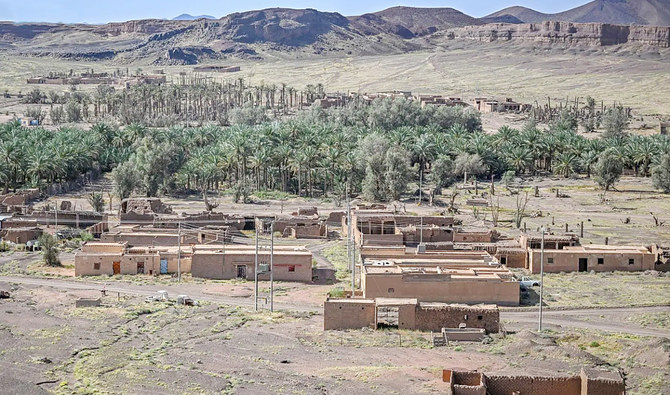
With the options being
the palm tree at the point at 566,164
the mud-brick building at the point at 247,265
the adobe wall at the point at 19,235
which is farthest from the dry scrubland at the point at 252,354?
the palm tree at the point at 566,164

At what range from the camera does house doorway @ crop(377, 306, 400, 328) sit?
4025cm

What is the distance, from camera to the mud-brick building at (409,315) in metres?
39.6

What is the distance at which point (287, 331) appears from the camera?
39.6 m

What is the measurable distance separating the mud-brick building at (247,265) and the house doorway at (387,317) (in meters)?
9.99

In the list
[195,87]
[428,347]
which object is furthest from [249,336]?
[195,87]

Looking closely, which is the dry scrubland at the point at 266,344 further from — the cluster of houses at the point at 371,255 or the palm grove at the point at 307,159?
the palm grove at the point at 307,159

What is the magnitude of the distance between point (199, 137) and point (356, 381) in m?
63.0

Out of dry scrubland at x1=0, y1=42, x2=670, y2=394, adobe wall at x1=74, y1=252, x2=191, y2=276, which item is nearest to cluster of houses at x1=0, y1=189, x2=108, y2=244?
dry scrubland at x1=0, y1=42, x2=670, y2=394

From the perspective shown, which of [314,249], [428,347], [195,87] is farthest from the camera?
[195,87]

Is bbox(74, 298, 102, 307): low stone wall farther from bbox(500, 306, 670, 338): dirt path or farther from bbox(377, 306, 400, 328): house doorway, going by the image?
bbox(500, 306, 670, 338): dirt path

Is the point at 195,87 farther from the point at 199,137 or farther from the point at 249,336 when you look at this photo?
the point at 249,336

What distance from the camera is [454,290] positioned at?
4553cm

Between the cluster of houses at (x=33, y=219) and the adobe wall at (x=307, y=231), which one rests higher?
the cluster of houses at (x=33, y=219)

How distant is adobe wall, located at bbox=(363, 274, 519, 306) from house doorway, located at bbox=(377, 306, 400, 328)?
436cm
